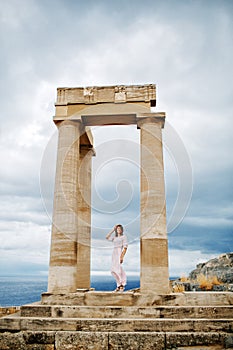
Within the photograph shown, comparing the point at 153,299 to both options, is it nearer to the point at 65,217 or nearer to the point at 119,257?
the point at 119,257

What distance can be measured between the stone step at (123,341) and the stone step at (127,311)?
1.30m

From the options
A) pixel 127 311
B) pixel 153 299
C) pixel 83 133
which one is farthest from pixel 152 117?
pixel 127 311

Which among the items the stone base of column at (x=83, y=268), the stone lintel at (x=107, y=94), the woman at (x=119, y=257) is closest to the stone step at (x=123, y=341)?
the woman at (x=119, y=257)

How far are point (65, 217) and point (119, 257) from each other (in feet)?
8.52

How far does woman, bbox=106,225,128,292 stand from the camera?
1223 centimetres

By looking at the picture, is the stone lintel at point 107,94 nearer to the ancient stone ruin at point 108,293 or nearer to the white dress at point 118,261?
the ancient stone ruin at point 108,293

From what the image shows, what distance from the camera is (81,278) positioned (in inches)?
595

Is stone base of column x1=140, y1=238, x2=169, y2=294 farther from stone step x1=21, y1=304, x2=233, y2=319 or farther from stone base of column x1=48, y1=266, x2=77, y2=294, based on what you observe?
stone base of column x1=48, y1=266, x2=77, y2=294

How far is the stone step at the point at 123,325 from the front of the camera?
9.38 metres

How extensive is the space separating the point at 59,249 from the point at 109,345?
14.6 feet

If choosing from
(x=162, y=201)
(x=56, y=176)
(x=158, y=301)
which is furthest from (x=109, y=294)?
(x=56, y=176)

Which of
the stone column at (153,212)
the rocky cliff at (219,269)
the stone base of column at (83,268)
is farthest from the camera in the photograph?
the rocky cliff at (219,269)

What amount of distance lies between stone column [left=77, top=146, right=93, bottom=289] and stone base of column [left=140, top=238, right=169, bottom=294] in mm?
4158

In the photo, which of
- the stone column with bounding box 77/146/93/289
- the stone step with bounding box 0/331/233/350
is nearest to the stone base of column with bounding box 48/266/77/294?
the stone step with bounding box 0/331/233/350
